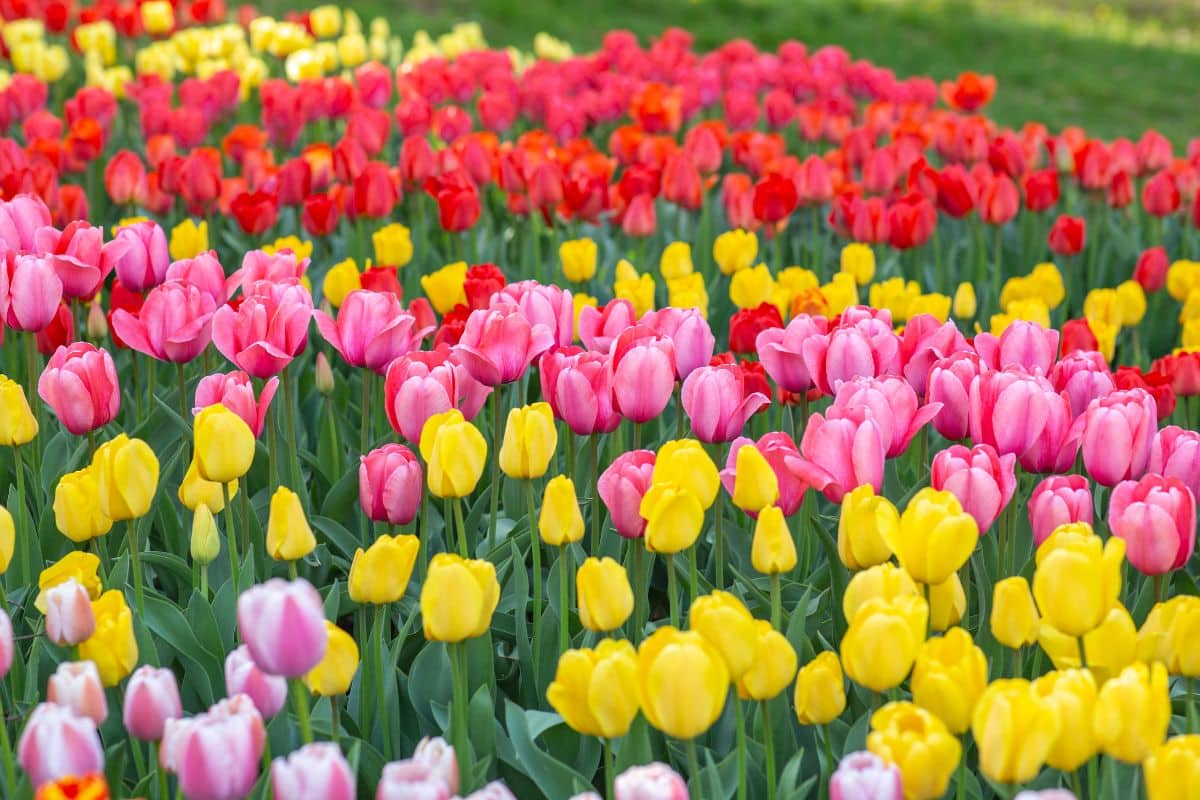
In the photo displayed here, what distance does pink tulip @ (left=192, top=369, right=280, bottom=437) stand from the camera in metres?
2.16

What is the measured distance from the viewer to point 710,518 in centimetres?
251

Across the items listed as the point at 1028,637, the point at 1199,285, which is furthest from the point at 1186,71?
the point at 1028,637

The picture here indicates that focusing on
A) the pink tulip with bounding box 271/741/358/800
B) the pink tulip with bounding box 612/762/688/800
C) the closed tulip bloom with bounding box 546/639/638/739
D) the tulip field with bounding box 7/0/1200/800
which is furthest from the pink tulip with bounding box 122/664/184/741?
the pink tulip with bounding box 612/762/688/800

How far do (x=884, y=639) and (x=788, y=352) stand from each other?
3.14 ft

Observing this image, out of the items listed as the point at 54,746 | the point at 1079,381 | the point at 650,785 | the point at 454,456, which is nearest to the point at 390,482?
the point at 454,456

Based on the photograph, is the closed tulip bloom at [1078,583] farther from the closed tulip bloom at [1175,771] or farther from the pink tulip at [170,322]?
the pink tulip at [170,322]

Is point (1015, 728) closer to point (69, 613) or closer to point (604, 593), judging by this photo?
point (604, 593)

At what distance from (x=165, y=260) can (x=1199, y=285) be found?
8.54ft

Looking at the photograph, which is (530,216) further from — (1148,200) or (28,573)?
(28,573)

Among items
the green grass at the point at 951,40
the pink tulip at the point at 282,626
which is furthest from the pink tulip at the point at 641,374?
the green grass at the point at 951,40

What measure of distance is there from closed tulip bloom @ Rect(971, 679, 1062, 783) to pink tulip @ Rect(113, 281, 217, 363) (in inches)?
60.9

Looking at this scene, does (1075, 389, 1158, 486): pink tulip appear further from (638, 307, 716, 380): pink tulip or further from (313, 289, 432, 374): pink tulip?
(313, 289, 432, 374): pink tulip

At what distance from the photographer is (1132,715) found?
1416 millimetres

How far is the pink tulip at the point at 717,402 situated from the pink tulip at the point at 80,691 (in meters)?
1.00
